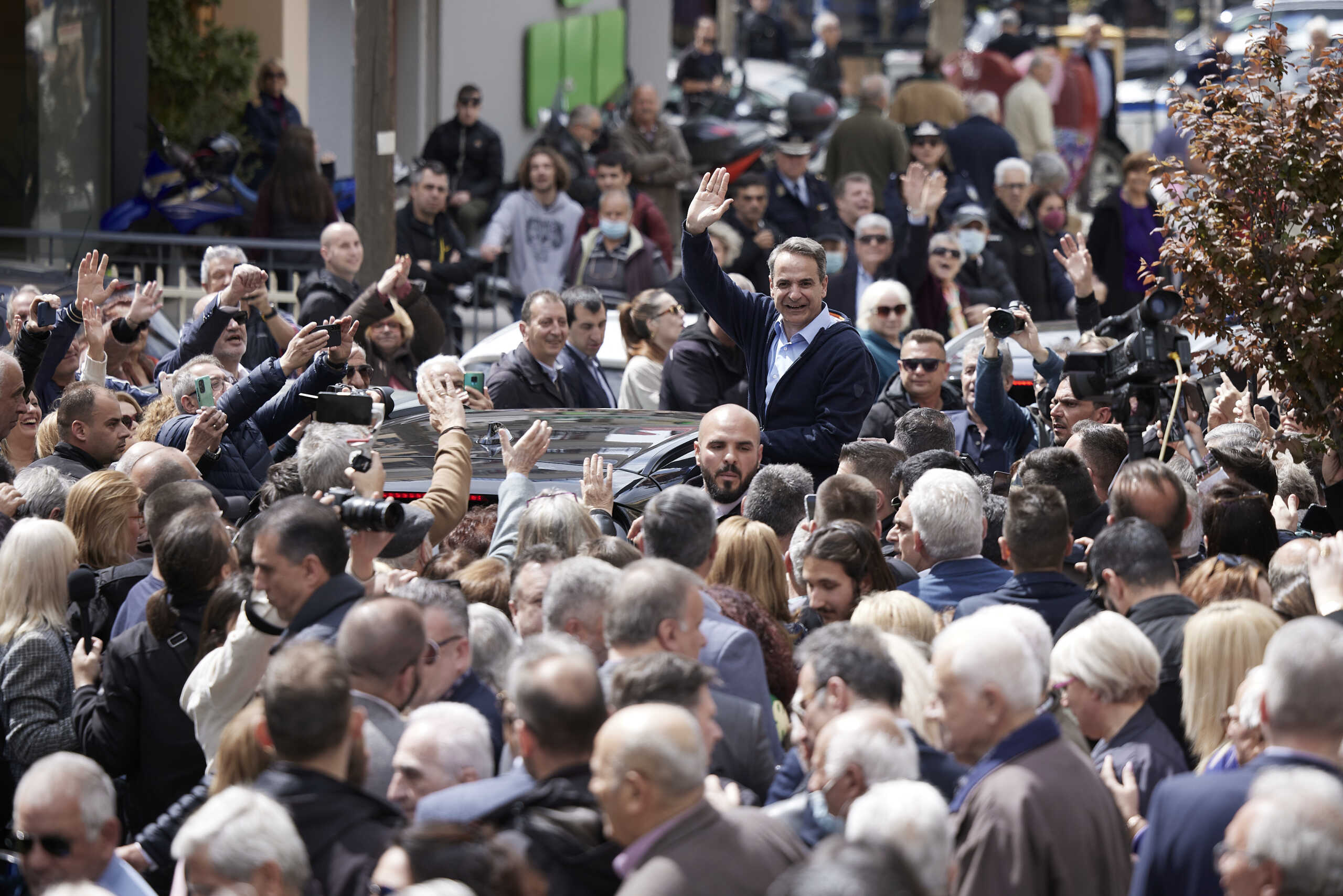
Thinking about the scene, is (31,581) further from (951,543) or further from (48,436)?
(951,543)

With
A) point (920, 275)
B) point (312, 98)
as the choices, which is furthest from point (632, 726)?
point (312, 98)

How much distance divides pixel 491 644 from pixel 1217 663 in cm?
202

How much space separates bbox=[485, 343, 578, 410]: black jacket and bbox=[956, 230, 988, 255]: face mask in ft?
15.2

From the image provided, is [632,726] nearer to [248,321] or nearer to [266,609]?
[266,609]

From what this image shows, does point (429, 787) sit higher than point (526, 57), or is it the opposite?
point (526, 57)

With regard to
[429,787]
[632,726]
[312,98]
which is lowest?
[429,787]

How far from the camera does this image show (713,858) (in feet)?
12.2

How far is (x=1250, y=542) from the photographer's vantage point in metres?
6.21

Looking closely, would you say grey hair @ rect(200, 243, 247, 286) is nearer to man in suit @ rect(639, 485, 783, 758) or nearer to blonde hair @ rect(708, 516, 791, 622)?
man in suit @ rect(639, 485, 783, 758)

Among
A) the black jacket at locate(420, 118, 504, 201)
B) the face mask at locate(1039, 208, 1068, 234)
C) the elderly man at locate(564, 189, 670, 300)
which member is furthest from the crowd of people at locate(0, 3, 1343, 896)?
the black jacket at locate(420, 118, 504, 201)

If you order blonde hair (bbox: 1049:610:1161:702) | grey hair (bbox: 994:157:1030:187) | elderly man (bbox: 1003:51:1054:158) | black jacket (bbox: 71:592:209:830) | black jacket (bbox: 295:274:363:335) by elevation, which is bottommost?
black jacket (bbox: 71:592:209:830)

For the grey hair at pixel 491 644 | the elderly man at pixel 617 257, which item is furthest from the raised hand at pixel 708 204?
the elderly man at pixel 617 257

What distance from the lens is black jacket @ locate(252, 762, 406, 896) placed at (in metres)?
3.93

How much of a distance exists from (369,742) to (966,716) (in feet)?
→ 4.85
